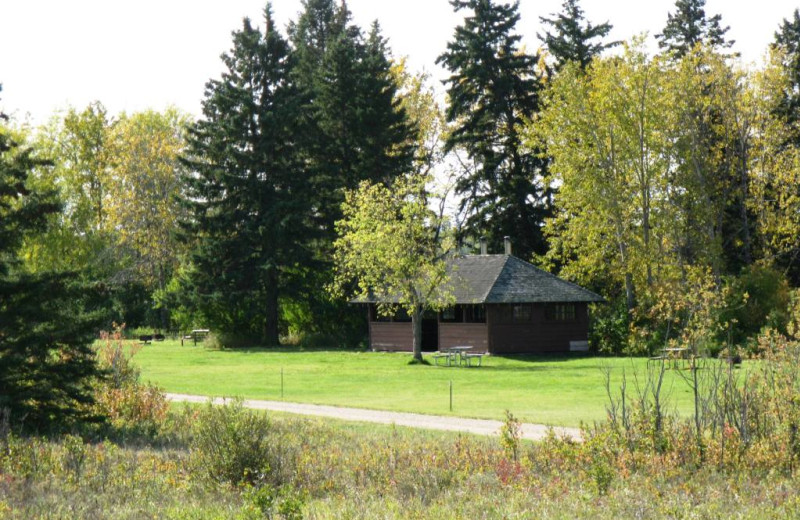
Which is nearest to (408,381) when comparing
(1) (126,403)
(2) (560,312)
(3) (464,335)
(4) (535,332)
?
(3) (464,335)

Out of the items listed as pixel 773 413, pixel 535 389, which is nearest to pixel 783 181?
pixel 535 389

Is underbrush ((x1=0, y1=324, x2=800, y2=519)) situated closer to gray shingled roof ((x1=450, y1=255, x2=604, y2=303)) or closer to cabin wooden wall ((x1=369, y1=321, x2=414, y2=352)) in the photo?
gray shingled roof ((x1=450, y1=255, x2=604, y2=303))

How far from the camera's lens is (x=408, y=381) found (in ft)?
104

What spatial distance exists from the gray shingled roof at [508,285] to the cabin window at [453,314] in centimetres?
138

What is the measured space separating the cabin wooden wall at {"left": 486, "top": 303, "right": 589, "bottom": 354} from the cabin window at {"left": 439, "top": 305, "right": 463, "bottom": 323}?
2628 mm

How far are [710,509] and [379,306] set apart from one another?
3627 cm

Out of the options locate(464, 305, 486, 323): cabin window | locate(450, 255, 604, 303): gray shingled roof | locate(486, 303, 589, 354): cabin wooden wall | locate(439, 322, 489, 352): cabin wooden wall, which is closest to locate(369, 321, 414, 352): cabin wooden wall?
locate(439, 322, 489, 352): cabin wooden wall

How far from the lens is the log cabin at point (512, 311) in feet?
143

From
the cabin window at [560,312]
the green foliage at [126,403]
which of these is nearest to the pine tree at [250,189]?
the cabin window at [560,312]

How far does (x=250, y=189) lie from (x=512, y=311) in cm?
1729

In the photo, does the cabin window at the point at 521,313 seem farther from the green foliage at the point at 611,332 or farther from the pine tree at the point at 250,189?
the pine tree at the point at 250,189

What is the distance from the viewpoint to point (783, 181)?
48844 mm

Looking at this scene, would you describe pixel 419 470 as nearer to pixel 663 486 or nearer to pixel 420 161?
pixel 663 486

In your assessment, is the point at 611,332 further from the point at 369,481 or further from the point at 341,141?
the point at 369,481
